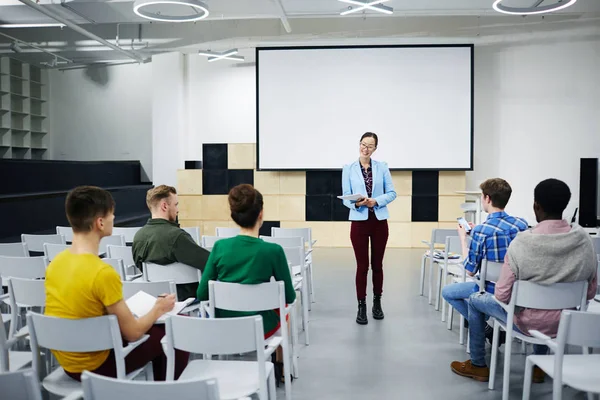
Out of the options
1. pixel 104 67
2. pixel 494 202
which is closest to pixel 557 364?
pixel 494 202

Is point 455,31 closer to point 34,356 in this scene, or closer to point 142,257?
point 142,257

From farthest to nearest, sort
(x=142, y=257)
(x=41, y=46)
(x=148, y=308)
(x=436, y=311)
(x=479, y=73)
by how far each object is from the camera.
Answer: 1. (x=41, y=46)
2. (x=479, y=73)
3. (x=436, y=311)
4. (x=142, y=257)
5. (x=148, y=308)

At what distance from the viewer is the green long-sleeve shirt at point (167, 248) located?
308 cm

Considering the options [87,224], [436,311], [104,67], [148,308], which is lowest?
[436,311]

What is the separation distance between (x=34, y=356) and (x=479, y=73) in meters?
8.72

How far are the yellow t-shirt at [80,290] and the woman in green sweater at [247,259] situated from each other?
684mm

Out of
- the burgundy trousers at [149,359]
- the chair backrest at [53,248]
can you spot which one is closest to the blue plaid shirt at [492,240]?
the burgundy trousers at [149,359]

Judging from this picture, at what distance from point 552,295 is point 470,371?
864mm

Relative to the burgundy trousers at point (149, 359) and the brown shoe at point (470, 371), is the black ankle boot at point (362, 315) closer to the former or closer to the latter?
the brown shoe at point (470, 371)

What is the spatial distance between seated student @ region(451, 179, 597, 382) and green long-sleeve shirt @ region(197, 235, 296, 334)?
1.16 metres

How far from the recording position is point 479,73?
9.11 metres

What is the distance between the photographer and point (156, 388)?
1.33 meters

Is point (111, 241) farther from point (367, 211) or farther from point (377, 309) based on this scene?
point (377, 309)

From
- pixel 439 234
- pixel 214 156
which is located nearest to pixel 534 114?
pixel 439 234
